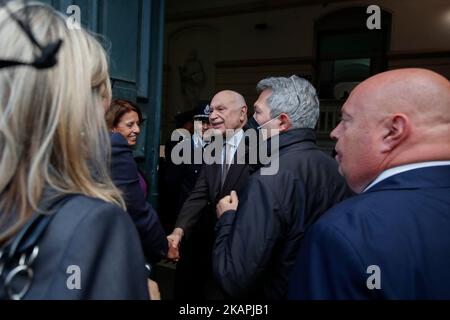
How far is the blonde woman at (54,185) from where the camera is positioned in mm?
707

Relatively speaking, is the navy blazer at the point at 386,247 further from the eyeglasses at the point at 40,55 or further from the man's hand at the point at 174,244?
the man's hand at the point at 174,244

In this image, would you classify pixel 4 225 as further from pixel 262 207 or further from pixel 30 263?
pixel 262 207

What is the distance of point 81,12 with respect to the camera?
229 centimetres

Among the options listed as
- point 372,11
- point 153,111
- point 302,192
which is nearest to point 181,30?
point 372,11

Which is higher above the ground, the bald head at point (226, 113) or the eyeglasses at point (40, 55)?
the bald head at point (226, 113)

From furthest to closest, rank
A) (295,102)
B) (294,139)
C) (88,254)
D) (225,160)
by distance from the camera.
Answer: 1. (225,160)
2. (295,102)
3. (294,139)
4. (88,254)

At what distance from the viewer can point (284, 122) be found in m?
1.92

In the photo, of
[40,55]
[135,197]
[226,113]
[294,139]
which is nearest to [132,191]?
[135,197]

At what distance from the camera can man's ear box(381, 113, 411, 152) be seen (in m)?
1.07

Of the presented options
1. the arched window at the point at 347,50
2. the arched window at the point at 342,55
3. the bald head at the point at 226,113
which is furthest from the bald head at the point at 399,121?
the arched window at the point at 347,50

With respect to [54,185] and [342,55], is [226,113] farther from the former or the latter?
[342,55]

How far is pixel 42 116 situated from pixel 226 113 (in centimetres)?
228

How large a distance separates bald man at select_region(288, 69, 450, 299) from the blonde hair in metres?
0.55

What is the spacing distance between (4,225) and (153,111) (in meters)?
2.22
